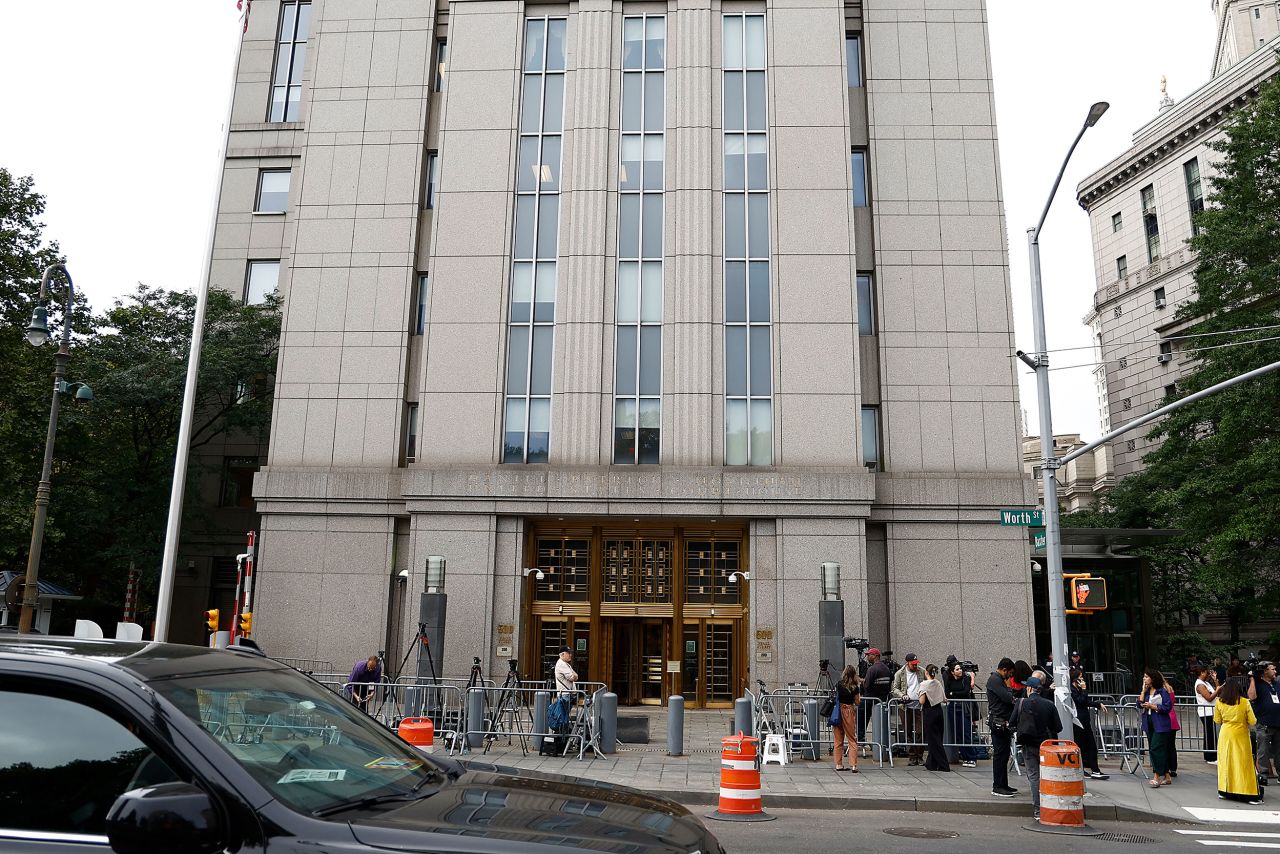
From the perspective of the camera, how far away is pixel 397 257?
2892 cm

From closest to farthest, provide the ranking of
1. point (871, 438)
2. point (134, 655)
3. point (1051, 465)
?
point (134, 655) → point (1051, 465) → point (871, 438)

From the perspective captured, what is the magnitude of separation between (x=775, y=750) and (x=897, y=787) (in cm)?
309

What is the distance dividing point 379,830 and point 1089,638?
35407 millimetres

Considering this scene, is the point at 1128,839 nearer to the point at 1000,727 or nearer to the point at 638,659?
the point at 1000,727

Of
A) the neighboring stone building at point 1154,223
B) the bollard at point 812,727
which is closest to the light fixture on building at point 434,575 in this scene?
the bollard at point 812,727

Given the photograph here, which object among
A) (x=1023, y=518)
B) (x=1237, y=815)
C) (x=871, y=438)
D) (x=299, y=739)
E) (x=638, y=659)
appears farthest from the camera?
(x=871, y=438)

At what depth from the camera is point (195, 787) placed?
283 cm

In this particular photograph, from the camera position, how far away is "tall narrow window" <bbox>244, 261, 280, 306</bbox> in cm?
3344

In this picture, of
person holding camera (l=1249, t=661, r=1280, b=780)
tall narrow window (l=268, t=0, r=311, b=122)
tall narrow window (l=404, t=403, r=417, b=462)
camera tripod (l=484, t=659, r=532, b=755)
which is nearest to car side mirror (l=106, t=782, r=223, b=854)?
camera tripod (l=484, t=659, r=532, b=755)

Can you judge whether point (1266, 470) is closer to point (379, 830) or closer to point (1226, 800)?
point (1226, 800)

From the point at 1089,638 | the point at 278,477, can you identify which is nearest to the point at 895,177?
the point at 1089,638

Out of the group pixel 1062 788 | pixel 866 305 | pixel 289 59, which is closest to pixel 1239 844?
pixel 1062 788

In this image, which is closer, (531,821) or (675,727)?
(531,821)

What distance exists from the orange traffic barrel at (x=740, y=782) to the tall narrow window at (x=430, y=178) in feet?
74.2
